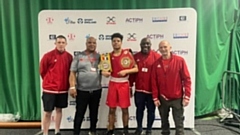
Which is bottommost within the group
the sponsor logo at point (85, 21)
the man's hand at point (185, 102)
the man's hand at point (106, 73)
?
the man's hand at point (185, 102)

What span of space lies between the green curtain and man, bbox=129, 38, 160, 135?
0.84 meters

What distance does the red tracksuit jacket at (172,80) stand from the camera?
404cm

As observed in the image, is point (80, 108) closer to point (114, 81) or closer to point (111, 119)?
point (111, 119)

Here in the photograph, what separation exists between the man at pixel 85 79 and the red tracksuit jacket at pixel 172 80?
724mm

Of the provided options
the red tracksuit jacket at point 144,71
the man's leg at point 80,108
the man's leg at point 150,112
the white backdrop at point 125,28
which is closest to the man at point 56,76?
the man's leg at point 80,108

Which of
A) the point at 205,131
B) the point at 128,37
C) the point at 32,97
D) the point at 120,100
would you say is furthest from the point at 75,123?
the point at 205,131

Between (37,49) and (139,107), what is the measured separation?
5.42 ft

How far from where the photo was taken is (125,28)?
4.55 m

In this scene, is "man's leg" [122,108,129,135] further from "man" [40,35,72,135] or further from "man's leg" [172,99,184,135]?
"man" [40,35,72,135]

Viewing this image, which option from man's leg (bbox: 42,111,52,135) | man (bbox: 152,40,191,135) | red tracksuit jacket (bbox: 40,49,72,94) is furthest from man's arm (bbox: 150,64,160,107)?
man's leg (bbox: 42,111,52,135)

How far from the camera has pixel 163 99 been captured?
409 centimetres

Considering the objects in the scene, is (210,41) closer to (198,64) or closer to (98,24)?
(198,64)

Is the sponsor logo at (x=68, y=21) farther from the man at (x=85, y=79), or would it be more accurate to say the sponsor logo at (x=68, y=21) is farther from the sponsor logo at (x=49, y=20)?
the man at (x=85, y=79)

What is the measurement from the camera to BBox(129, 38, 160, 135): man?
4258 millimetres
